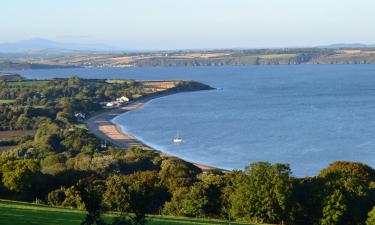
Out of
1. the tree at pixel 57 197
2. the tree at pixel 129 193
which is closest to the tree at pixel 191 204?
the tree at pixel 129 193

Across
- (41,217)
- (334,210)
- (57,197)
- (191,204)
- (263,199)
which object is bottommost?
(57,197)

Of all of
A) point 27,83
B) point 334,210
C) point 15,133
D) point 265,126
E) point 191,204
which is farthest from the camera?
Answer: point 27,83

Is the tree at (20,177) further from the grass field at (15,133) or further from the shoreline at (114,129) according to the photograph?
the grass field at (15,133)

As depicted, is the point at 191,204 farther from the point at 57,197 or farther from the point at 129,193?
the point at 57,197

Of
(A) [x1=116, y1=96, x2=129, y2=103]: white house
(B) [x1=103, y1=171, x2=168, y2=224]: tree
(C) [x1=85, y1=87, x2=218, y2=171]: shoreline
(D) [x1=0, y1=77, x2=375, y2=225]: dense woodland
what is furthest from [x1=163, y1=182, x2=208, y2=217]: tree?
(A) [x1=116, y1=96, x2=129, y2=103]: white house

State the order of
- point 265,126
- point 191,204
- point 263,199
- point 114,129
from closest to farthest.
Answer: point 263,199, point 191,204, point 114,129, point 265,126

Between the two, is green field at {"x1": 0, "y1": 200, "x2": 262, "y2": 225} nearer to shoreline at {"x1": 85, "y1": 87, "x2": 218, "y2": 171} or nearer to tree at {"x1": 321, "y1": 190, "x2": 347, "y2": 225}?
tree at {"x1": 321, "y1": 190, "x2": 347, "y2": 225}

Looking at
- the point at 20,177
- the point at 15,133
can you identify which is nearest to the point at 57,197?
the point at 20,177
